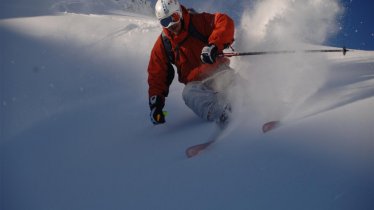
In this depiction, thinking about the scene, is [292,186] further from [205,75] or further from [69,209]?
[205,75]

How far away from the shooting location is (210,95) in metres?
4.76

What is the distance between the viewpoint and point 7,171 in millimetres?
4453

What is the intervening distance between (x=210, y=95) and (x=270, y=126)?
129 cm

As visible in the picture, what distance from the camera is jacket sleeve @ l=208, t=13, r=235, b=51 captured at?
4.83m

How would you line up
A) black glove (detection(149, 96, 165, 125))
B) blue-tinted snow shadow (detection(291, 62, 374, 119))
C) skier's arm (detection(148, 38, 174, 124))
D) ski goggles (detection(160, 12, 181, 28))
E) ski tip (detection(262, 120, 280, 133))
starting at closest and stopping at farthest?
ski tip (detection(262, 120, 280, 133)) < blue-tinted snow shadow (detection(291, 62, 374, 119)) < ski goggles (detection(160, 12, 181, 28)) < black glove (detection(149, 96, 165, 125)) < skier's arm (detection(148, 38, 174, 124))

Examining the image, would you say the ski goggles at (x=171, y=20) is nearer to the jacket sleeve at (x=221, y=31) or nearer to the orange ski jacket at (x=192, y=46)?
the orange ski jacket at (x=192, y=46)

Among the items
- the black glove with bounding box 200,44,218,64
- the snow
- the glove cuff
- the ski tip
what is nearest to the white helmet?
the black glove with bounding box 200,44,218,64

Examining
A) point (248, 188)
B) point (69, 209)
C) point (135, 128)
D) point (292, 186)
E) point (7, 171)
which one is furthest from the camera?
point (135, 128)

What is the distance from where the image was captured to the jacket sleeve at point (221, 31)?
15.9 ft

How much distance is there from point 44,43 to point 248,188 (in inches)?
362

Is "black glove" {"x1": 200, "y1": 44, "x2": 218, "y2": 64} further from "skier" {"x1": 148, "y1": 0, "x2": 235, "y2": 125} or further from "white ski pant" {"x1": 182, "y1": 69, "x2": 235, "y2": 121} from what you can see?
"white ski pant" {"x1": 182, "y1": 69, "x2": 235, "y2": 121}

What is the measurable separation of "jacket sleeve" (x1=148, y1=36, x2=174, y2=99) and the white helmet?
446 millimetres

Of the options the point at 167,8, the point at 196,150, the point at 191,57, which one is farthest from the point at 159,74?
the point at 196,150

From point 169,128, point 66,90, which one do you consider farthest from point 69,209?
point 66,90
